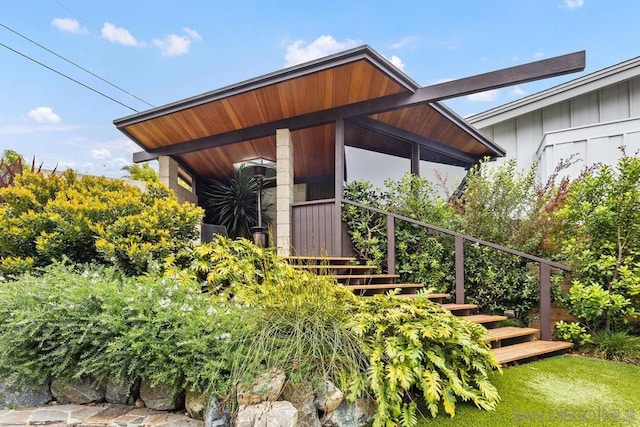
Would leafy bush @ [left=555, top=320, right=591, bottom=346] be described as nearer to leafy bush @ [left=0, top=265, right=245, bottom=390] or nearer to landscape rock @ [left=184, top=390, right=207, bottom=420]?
leafy bush @ [left=0, top=265, right=245, bottom=390]

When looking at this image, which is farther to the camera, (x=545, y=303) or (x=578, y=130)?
(x=578, y=130)

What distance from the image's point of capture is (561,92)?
8086 millimetres

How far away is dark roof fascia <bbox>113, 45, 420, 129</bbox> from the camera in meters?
4.35

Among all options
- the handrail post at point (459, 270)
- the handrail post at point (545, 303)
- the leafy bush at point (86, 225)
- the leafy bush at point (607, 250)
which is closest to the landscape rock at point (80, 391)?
the leafy bush at point (86, 225)

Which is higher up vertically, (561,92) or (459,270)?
(561,92)

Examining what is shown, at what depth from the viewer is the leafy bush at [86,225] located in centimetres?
375

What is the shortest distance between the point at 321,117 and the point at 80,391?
4.51 meters

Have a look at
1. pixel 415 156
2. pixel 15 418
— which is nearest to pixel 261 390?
pixel 15 418

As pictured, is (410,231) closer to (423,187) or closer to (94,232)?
(423,187)

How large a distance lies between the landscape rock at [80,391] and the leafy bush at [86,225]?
128cm

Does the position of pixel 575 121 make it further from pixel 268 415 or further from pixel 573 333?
pixel 268 415

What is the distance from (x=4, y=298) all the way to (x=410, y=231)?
4.67 m

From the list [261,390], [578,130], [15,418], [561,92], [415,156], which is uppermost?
[561,92]

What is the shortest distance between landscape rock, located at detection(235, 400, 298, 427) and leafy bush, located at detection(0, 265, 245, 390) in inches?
9.3
